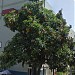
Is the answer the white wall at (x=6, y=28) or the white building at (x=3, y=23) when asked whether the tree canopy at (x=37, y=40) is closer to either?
the white building at (x=3, y=23)

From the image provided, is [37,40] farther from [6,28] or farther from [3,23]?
[3,23]

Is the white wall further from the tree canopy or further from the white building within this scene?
the tree canopy

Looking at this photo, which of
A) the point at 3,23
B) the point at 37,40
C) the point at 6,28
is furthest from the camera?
the point at 3,23

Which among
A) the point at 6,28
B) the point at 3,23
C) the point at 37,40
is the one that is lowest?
the point at 37,40

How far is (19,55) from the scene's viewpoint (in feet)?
85.1

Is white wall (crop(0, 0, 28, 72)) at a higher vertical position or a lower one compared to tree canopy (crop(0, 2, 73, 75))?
higher

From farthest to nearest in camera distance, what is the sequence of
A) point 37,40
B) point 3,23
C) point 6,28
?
1. point 3,23
2. point 6,28
3. point 37,40

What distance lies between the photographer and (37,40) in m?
25.5

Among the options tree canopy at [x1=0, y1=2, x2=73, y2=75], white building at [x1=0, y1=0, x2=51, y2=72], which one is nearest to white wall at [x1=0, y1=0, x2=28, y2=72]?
white building at [x1=0, y1=0, x2=51, y2=72]

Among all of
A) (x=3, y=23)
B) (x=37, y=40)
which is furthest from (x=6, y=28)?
(x=37, y=40)

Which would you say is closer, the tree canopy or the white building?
the tree canopy

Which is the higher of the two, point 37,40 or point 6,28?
point 6,28

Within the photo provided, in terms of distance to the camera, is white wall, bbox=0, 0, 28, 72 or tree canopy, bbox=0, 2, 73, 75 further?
white wall, bbox=0, 0, 28, 72

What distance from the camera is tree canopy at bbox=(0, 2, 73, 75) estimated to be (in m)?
26.0
